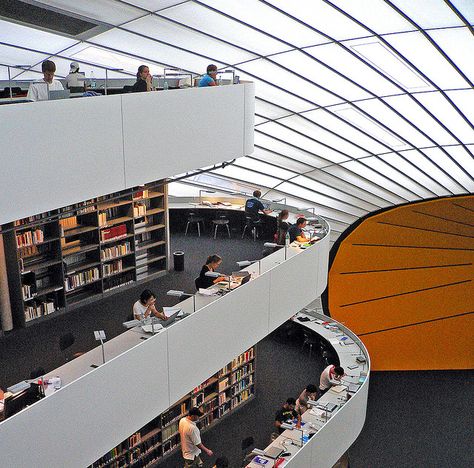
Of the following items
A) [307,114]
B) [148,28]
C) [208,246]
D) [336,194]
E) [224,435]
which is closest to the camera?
[224,435]

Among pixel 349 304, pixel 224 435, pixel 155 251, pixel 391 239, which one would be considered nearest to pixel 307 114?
pixel 391 239

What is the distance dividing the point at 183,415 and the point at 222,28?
12.2 metres

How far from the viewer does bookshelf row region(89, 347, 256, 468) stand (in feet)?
52.5

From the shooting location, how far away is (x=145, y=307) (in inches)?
519

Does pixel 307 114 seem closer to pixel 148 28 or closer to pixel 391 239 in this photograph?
pixel 391 239

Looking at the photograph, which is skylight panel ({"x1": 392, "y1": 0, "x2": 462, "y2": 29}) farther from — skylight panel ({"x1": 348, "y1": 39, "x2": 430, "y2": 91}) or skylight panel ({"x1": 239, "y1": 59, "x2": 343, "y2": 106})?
skylight panel ({"x1": 239, "y1": 59, "x2": 343, "y2": 106})

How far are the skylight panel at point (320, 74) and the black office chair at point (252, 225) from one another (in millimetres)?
5783

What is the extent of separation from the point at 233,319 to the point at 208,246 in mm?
8576

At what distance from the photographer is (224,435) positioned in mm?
18719

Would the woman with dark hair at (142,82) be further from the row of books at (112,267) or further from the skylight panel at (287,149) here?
the skylight panel at (287,149)

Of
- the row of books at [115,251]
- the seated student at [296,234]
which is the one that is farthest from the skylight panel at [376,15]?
the row of books at [115,251]

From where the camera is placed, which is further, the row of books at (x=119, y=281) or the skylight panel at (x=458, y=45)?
the row of books at (x=119, y=281)

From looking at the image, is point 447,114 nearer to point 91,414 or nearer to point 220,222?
point 220,222

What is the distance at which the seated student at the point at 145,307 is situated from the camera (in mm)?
12898
